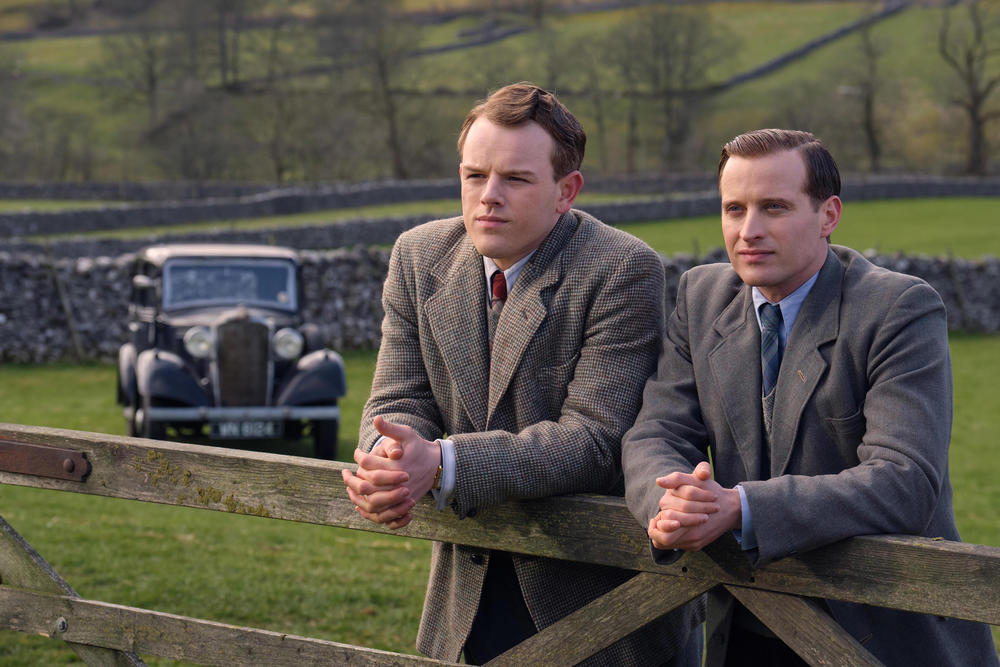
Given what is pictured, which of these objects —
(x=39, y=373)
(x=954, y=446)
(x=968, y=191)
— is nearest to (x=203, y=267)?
→ (x=39, y=373)

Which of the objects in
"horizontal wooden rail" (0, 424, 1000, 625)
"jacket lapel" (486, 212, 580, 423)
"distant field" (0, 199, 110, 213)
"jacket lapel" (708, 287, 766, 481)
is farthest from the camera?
"distant field" (0, 199, 110, 213)

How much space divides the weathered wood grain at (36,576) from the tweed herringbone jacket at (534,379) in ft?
3.02

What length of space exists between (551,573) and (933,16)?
294ft

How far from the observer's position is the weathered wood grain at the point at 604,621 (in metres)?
2.37

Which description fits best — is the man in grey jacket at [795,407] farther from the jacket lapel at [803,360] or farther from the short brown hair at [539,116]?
the short brown hair at [539,116]

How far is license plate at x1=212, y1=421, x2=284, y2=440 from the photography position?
10367 millimetres

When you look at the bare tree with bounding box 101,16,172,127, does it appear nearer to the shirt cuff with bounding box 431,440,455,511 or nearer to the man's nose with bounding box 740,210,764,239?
the shirt cuff with bounding box 431,440,455,511

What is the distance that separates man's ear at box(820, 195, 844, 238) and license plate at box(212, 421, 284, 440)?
8.72 meters

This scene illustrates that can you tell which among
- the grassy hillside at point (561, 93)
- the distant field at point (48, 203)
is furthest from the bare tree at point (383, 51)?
the distant field at point (48, 203)

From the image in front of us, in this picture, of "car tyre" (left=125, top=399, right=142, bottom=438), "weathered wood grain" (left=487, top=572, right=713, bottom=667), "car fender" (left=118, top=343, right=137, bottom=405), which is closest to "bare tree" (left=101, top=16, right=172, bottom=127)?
"car fender" (left=118, top=343, right=137, bottom=405)

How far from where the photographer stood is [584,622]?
2.48 m

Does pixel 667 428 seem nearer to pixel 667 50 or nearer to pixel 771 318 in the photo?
pixel 771 318

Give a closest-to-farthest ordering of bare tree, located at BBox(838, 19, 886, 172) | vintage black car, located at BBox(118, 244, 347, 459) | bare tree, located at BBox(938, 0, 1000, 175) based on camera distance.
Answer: vintage black car, located at BBox(118, 244, 347, 459) → bare tree, located at BBox(938, 0, 1000, 175) → bare tree, located at BBox(838, 19, 886, 172)

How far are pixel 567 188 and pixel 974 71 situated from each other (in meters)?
66.2
